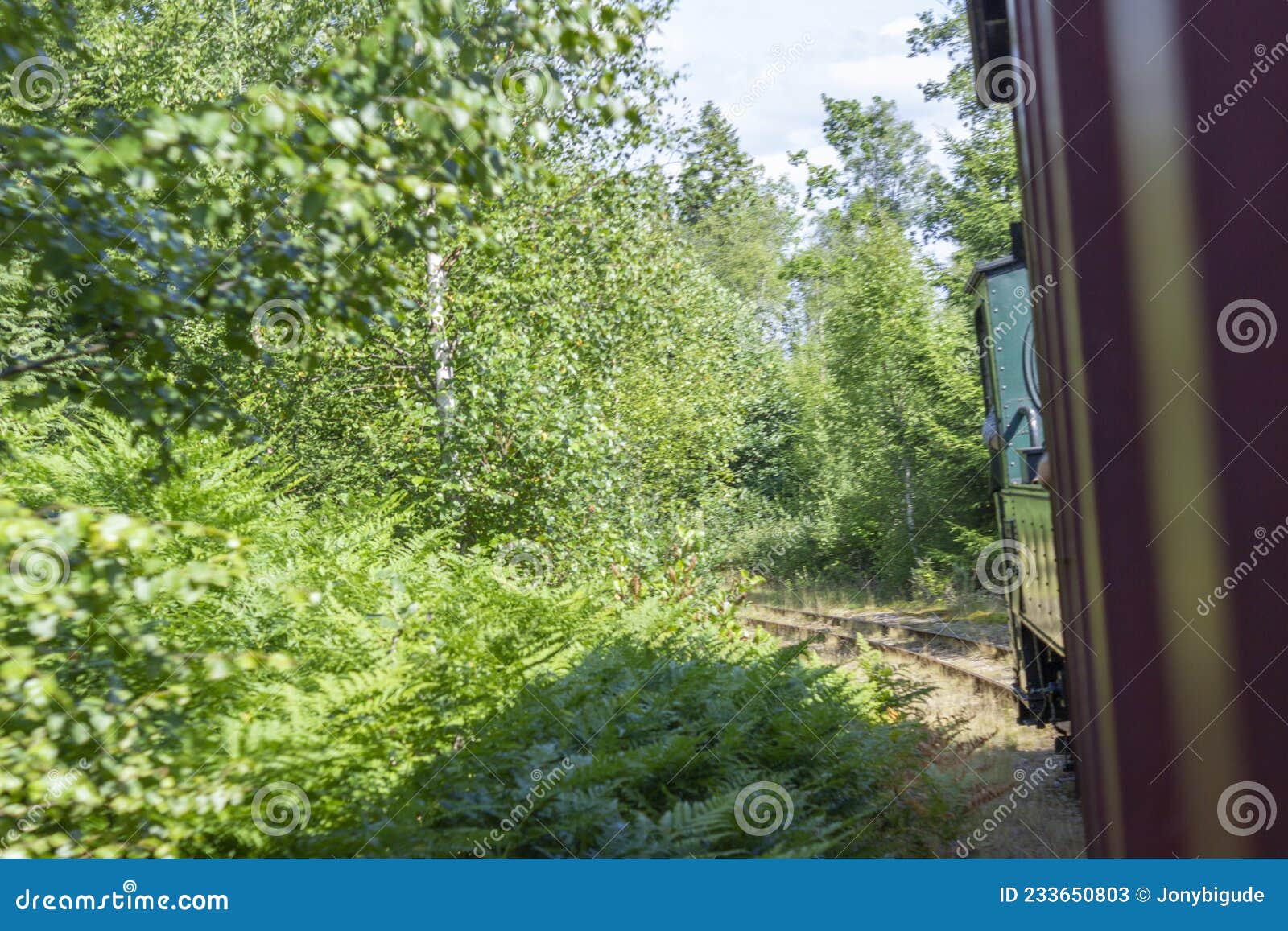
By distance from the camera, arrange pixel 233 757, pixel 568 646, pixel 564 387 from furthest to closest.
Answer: pixel 564 387, pixel 568 646, pixel 233 757

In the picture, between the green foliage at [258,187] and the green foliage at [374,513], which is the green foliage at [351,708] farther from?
the green foliage at [258,187]

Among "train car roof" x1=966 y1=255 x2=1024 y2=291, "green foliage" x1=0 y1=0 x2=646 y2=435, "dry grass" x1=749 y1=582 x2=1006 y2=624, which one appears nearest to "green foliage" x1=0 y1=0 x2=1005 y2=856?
"green foliage" x1=0 y1=0 x2=646 y2=435

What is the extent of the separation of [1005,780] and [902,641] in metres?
8.95

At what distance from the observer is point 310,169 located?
3000mm

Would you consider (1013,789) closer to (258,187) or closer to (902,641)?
(258,187)

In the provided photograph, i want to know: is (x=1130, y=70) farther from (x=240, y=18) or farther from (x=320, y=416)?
(x=240, y=18)

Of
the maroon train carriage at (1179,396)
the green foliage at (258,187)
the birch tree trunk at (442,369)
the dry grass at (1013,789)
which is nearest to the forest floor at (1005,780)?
the dry grass at (1013,789)

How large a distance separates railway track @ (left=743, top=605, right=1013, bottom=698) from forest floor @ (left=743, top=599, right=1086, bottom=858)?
0.40 m

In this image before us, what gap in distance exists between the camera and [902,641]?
16141 mm

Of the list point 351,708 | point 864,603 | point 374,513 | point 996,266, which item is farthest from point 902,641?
point 351,708

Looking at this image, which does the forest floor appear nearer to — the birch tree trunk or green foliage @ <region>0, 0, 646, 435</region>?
green foliage @ <region>0, 0, 646, 435</region>

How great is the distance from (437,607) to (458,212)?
2.84 meters

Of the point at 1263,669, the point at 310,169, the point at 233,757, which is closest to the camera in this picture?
the point at 1263,669

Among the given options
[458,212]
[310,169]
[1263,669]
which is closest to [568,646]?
[458,212]
